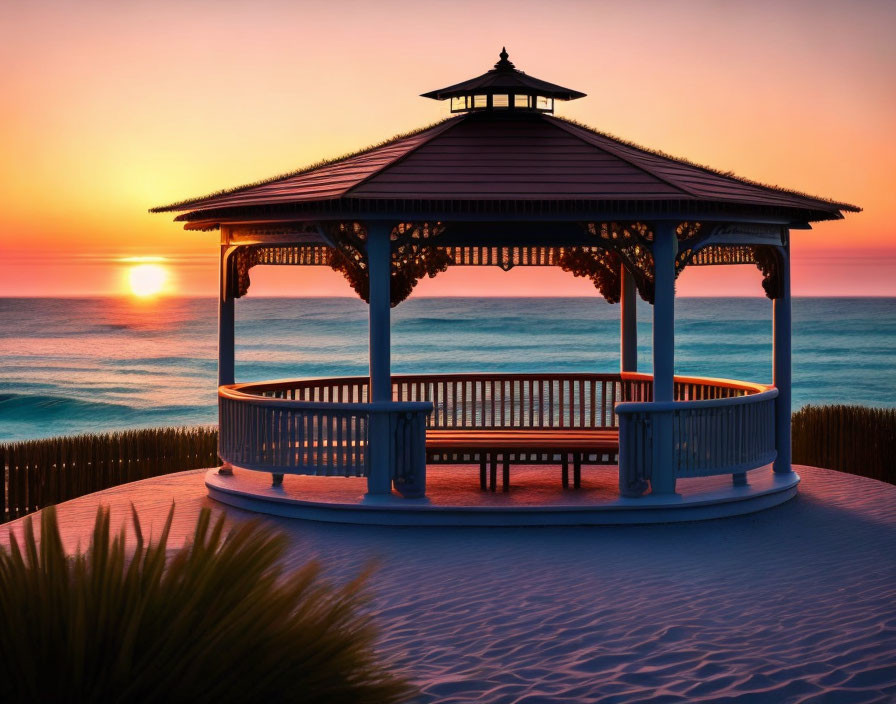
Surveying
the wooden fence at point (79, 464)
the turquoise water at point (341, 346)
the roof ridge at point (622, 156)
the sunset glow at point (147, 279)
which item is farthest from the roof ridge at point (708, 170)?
the sunset glow at point (147, 279)

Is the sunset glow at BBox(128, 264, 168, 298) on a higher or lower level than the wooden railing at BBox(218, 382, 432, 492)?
higher

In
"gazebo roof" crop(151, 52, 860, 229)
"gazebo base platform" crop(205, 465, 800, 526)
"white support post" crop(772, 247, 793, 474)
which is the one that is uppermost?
"gazebo roof" crop(151, 52, 860, 229)

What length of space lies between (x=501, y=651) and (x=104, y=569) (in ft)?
10.6

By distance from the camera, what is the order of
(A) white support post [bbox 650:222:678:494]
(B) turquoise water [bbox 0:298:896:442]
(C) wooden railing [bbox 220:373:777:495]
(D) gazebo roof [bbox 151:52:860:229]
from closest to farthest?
(D) gazebo roof [bbox 151:52:860:229]
(C) wooden railing [bbox 220:373:777:495]
(A) white support post [bbox 650:222:678:494]
(B) turquoise water [bbox 0:298:896:442]

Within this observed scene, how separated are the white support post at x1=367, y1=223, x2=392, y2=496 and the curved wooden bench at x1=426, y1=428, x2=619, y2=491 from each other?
0.83 m

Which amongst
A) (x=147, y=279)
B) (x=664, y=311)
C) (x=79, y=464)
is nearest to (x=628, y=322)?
(x=664, y=311)

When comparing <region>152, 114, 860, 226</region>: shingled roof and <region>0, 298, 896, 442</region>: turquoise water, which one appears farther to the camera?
<region>0, 298, 896, 442</region>: turquoise water

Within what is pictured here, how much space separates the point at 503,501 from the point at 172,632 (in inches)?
288

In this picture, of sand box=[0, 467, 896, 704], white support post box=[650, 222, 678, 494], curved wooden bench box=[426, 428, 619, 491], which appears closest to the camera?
sand box=[0, 467, 896, 704]

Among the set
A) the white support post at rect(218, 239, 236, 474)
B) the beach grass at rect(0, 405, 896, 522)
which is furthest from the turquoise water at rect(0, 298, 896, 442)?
the white support post at rect(218, 239, 236, 474)

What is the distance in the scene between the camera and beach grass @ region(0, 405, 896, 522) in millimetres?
14266

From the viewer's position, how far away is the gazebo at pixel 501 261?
1122cm

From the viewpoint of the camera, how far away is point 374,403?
11.2 meters

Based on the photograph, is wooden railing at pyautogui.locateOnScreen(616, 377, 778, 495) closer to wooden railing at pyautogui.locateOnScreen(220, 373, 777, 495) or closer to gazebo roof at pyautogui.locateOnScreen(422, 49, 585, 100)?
wooden railing at pyautogui.locateOnScreen(220, 373, 777, 495)
